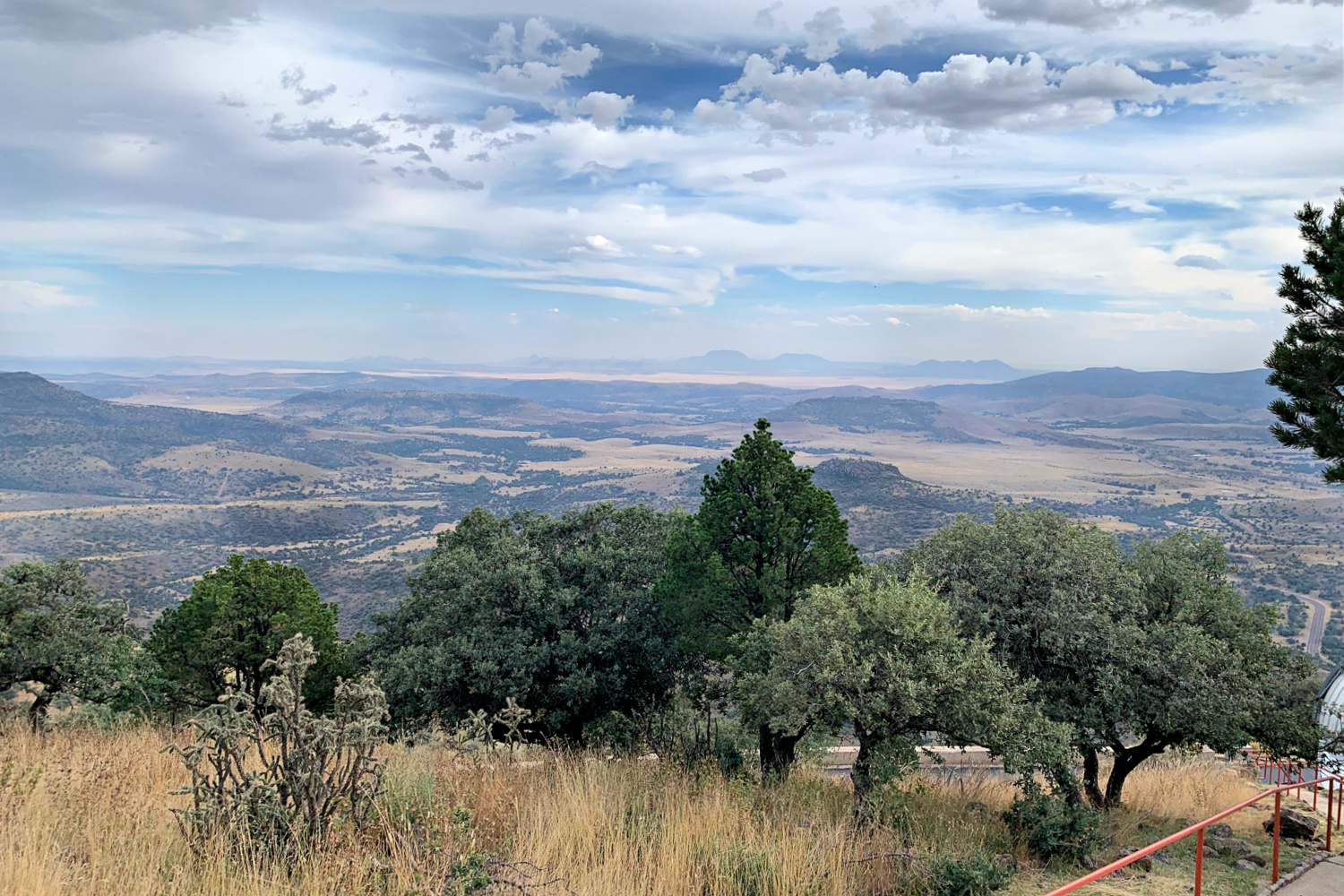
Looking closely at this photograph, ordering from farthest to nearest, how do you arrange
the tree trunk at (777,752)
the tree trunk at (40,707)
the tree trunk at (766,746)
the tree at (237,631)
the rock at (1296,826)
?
the tree at (237,631)
the tree trunk at (766,746)
the tree trunk at (40,707)
the tree trunk at (777,752)
the rock at (1296,826)

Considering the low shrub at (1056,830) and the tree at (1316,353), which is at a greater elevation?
the tree at (1316,353)

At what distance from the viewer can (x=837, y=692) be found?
397 inches

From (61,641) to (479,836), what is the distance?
16431mm

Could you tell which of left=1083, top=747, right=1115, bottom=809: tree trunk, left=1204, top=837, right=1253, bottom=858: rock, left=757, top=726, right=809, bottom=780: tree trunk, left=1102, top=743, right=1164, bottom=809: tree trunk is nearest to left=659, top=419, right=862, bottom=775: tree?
left=757, top=726, right=809, bottom=780: tree trunk

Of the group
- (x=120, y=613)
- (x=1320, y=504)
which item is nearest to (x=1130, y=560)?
(x=120, y=613)

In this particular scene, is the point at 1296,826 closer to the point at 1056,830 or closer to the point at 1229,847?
the point at 1229,847

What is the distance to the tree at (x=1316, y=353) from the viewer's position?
11.1 m

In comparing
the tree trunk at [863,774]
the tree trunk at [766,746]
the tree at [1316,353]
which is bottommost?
the tree trunk at [766,746]

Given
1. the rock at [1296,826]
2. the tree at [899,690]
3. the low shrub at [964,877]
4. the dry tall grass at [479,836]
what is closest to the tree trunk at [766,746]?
the tree at [899,690]

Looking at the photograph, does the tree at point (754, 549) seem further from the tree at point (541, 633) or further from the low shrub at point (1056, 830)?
the low shrub at point (1056, 830)

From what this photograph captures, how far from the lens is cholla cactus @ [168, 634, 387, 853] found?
530 cm

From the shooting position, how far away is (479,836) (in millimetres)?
6227

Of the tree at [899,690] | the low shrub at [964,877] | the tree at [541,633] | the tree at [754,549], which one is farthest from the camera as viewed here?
the tree at [541,633]

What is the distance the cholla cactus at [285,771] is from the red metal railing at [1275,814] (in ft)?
16.1
